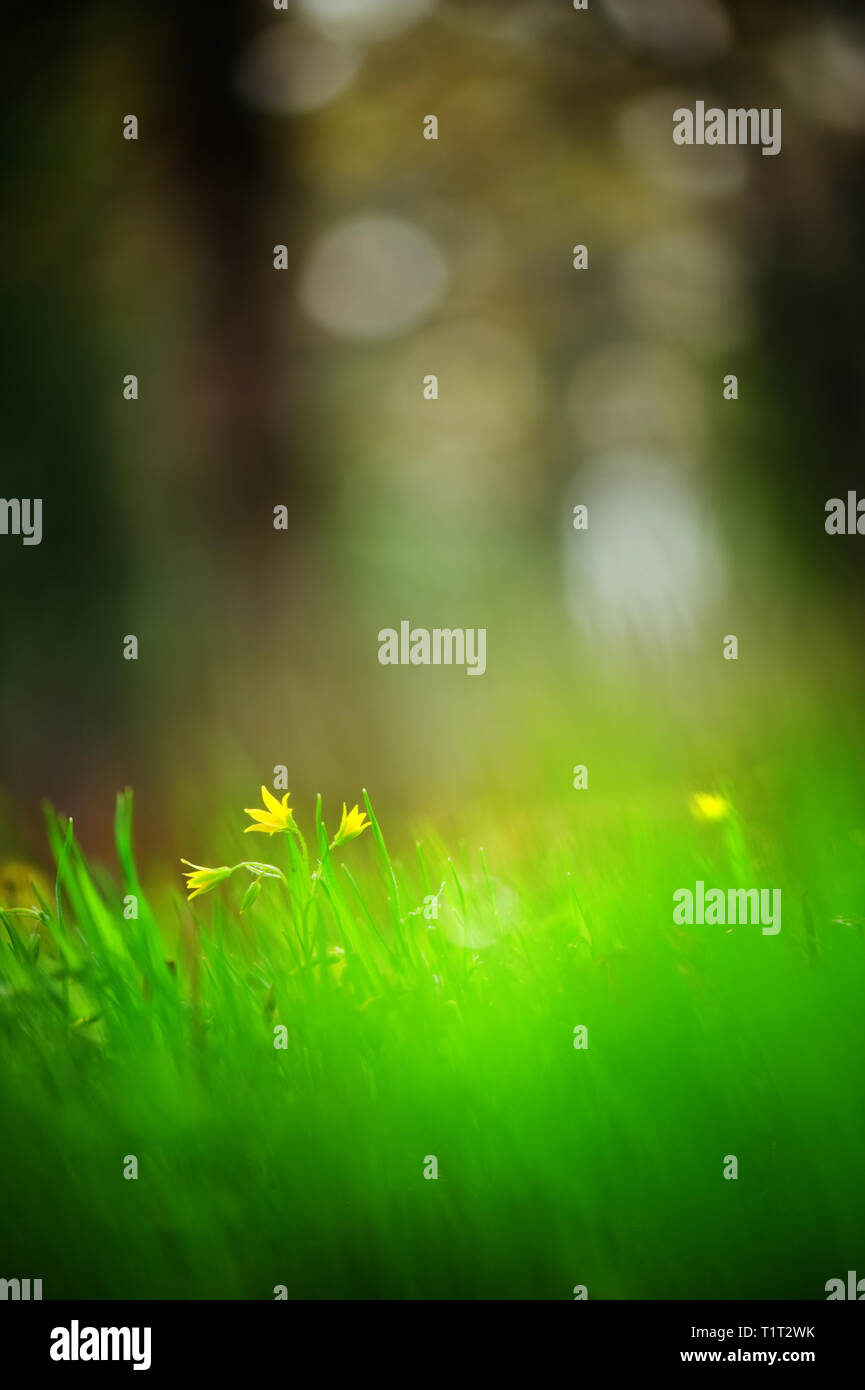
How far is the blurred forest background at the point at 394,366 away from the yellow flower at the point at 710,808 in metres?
0.53

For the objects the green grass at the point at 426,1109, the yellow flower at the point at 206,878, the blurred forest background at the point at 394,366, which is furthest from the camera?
the blurred forest background at the point at 394,366

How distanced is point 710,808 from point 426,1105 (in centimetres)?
43

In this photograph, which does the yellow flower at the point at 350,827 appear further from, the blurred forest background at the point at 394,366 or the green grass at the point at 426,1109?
the blurred forest background at the point at 394,366

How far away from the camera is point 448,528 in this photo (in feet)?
7.17

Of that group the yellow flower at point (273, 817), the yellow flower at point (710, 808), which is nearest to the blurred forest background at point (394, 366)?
the yellow flower at point (710, 808)

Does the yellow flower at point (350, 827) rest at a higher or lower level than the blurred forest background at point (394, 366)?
lower

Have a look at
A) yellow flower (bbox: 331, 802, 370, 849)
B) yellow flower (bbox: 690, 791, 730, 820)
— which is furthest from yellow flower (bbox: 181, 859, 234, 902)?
yellow flower (bbox: 690, 791, 730, 820)

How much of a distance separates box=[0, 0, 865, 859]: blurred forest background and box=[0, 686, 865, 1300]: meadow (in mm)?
692

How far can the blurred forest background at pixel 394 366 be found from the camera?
177cm

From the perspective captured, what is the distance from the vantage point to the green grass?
796mm

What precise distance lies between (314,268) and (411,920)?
1662 mm

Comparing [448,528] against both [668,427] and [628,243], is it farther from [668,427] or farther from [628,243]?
[628,243]

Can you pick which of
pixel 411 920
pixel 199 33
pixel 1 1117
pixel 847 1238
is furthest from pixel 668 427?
pixel 1 1117

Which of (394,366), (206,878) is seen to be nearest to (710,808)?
(206,878)
